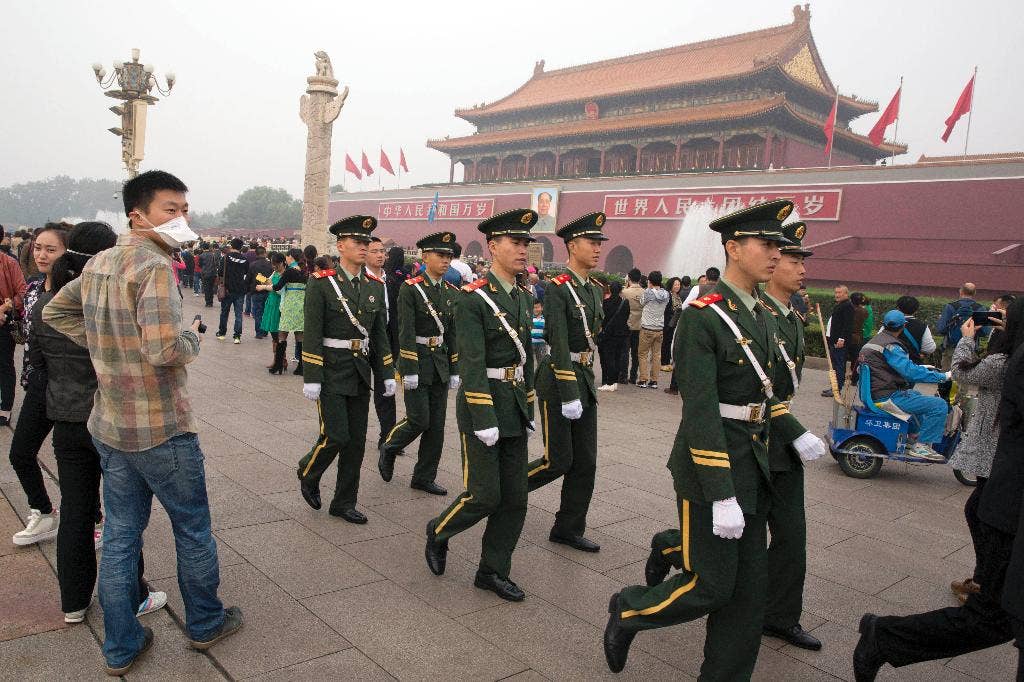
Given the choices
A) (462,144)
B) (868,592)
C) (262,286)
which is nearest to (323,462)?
(868,592)

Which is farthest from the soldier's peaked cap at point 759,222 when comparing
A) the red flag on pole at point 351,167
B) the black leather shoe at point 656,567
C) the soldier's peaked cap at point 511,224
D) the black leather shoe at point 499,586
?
the red flag on pole at point 351,167

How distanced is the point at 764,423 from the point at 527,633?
1.29 m

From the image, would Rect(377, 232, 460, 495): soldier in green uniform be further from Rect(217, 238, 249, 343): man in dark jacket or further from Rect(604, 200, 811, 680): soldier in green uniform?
Rect(217, 238, 249, 343): man in dark jacket

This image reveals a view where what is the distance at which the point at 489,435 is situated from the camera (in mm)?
3182

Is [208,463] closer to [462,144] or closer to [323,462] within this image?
[323,462]

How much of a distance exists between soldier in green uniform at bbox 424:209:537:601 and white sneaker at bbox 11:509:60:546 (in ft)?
6.14

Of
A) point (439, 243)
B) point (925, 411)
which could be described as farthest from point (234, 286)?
point (925, 411)

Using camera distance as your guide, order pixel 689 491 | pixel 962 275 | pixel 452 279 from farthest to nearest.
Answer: pixel 962 275, pixel 452 279, pixel 689 491

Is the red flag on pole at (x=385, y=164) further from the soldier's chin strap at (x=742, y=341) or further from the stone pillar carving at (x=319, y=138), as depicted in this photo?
the soldier's chin strap at (x=742, y=341)

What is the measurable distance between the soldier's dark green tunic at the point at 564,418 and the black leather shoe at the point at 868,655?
1539 mm

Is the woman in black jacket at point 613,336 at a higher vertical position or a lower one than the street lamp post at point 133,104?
lower

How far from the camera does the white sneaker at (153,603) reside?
114 inches

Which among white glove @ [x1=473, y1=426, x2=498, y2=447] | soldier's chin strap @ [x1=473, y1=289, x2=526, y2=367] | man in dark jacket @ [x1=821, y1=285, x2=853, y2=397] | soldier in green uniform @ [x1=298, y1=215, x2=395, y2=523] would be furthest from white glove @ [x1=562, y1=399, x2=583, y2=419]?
man in dark jacket @ [x1=821, y1=285, x2=853, y2=397]

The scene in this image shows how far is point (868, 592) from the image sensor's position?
3.57 meters
